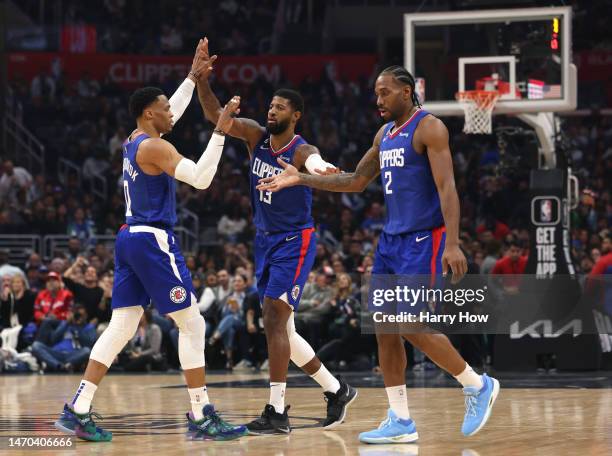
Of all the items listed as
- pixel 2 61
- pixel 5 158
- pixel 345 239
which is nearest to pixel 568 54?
pixel 345 239

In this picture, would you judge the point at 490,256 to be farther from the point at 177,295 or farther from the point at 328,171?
the point at 177,295

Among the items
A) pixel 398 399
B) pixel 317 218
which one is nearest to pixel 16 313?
pixel 317 218

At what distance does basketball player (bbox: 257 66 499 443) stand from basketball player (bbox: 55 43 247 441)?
753 mm

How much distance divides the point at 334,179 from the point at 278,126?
91 cm

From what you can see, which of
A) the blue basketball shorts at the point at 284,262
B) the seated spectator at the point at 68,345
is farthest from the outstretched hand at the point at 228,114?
the seated spectator at the point at 68,345

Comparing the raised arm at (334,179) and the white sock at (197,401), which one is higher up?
the raised arm at (334,179)

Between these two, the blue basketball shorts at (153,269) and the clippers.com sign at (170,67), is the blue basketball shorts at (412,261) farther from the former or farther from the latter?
the clippers.com sign at (170,67)

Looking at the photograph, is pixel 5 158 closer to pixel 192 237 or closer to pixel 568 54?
pixel 192 237

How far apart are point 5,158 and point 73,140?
7.79 ft

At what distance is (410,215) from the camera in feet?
23.6

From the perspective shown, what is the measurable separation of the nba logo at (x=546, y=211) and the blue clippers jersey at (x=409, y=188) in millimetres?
8051

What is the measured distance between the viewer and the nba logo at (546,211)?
14938 mm

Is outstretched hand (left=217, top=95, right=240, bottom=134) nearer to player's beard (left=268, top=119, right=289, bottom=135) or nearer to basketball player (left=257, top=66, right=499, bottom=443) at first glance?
basketball player (left=257, top=66, right=499, bottom=443)

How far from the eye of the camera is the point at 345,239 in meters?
19.2
